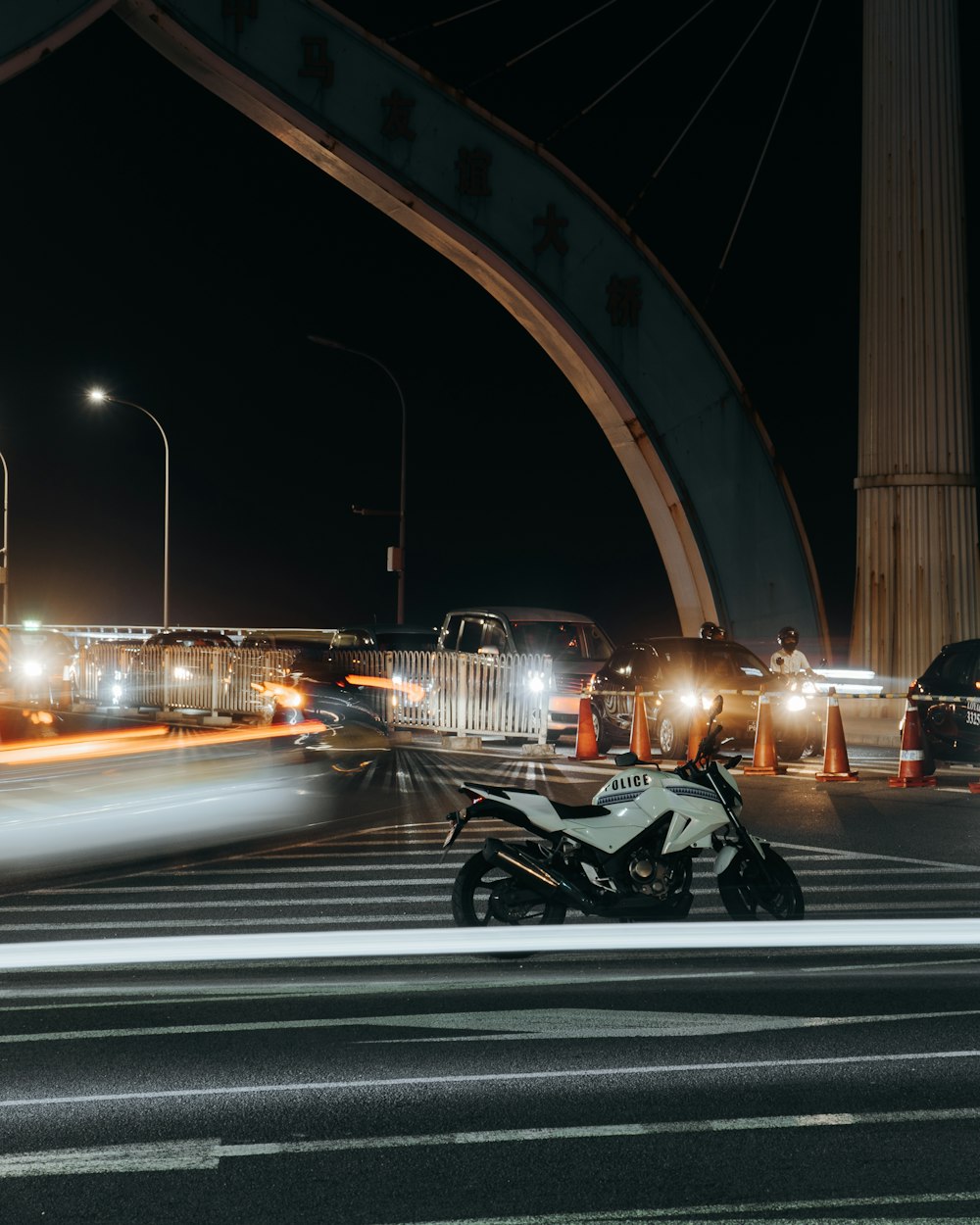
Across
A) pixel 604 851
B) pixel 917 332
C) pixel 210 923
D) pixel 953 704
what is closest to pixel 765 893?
pixel 604 851

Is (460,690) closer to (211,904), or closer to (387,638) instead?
(387,638)

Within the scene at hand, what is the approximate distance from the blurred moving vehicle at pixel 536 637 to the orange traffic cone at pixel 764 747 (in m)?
4.90

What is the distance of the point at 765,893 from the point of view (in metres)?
8.79

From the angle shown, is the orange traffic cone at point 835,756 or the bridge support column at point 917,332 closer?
the orange traffic cone at point 835,756

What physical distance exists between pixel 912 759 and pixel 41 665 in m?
23.1

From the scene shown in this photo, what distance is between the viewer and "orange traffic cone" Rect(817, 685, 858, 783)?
56.9 ft

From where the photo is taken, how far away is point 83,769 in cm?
1898

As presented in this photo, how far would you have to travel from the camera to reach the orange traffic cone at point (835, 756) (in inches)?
683

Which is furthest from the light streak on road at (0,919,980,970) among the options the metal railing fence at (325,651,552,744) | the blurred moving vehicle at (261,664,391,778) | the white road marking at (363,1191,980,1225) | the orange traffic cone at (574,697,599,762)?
the metal railing fence at (325,651,552,744)

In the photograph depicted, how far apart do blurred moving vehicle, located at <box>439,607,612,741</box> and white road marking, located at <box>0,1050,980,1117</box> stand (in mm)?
16712

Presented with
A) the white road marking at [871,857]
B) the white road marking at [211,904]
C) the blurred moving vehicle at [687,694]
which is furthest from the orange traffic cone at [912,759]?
the white road marking at [211,904]

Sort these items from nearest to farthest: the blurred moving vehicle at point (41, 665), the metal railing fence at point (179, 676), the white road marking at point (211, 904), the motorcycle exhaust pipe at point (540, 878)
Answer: the motorcycle exhaust pipe at point (540, 878)
the white road marking at point (211, 904)
the metal railing fence at point (179, 676)
the blurred moving vehicle at point (41, 665)

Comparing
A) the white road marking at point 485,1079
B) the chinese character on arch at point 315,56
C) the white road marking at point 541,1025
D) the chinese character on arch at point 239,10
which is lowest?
the white road marking at point 485,1079

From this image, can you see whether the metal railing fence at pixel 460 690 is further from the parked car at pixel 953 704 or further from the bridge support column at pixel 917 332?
the bridge support column at pixel 917 332
